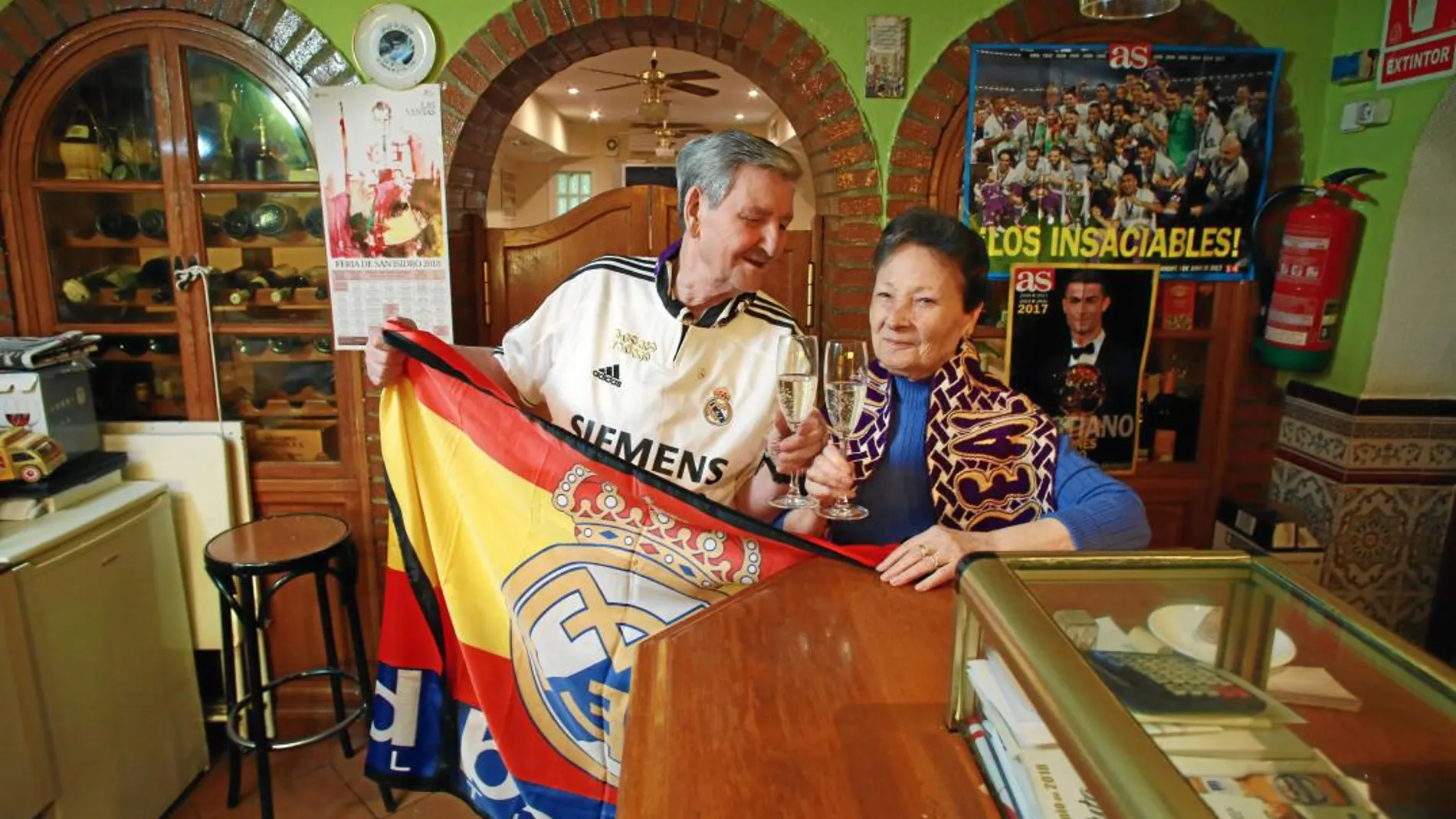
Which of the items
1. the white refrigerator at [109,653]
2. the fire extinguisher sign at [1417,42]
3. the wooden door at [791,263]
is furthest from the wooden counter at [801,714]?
the fire extinguisher sign at [1417,42]

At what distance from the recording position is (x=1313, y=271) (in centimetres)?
255

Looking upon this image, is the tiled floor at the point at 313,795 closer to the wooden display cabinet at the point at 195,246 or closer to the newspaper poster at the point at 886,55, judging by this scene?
the wooden display cabinet at the point at 195,246

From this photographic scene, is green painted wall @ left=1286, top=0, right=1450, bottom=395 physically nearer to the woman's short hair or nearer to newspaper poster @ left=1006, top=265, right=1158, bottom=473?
newspaper poster @ left=1006, top=265, right=1158, bottom=473

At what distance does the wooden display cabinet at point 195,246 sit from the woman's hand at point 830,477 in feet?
6.81

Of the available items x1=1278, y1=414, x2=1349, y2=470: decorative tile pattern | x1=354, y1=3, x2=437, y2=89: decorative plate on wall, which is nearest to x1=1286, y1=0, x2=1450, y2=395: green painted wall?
x1=1278, y1=414, x2=1349, y2=470: decorative tile pattern

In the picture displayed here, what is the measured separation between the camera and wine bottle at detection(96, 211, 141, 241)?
2.82 m

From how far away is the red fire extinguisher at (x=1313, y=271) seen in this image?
252cm

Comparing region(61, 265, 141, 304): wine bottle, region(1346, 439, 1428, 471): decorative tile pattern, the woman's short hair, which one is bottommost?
region(1346, 439, 1428, 471): decorative tile pattern

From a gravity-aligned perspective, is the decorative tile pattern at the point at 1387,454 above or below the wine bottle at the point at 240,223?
below

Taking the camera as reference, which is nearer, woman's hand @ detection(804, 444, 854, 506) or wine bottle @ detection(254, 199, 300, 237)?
woman's hand @ detection(804, 444, 854, 506)

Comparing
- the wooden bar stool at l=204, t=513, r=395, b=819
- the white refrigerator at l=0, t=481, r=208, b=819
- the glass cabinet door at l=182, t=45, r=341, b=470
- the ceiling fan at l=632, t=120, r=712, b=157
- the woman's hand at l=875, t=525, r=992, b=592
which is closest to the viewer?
the woman's hand at l=875, t=525, r=992, b=592

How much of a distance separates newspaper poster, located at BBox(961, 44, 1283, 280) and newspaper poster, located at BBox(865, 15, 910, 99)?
0.23 m

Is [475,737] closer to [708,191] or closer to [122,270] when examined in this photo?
[708,191]

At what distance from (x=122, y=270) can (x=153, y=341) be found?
0.86 ft
